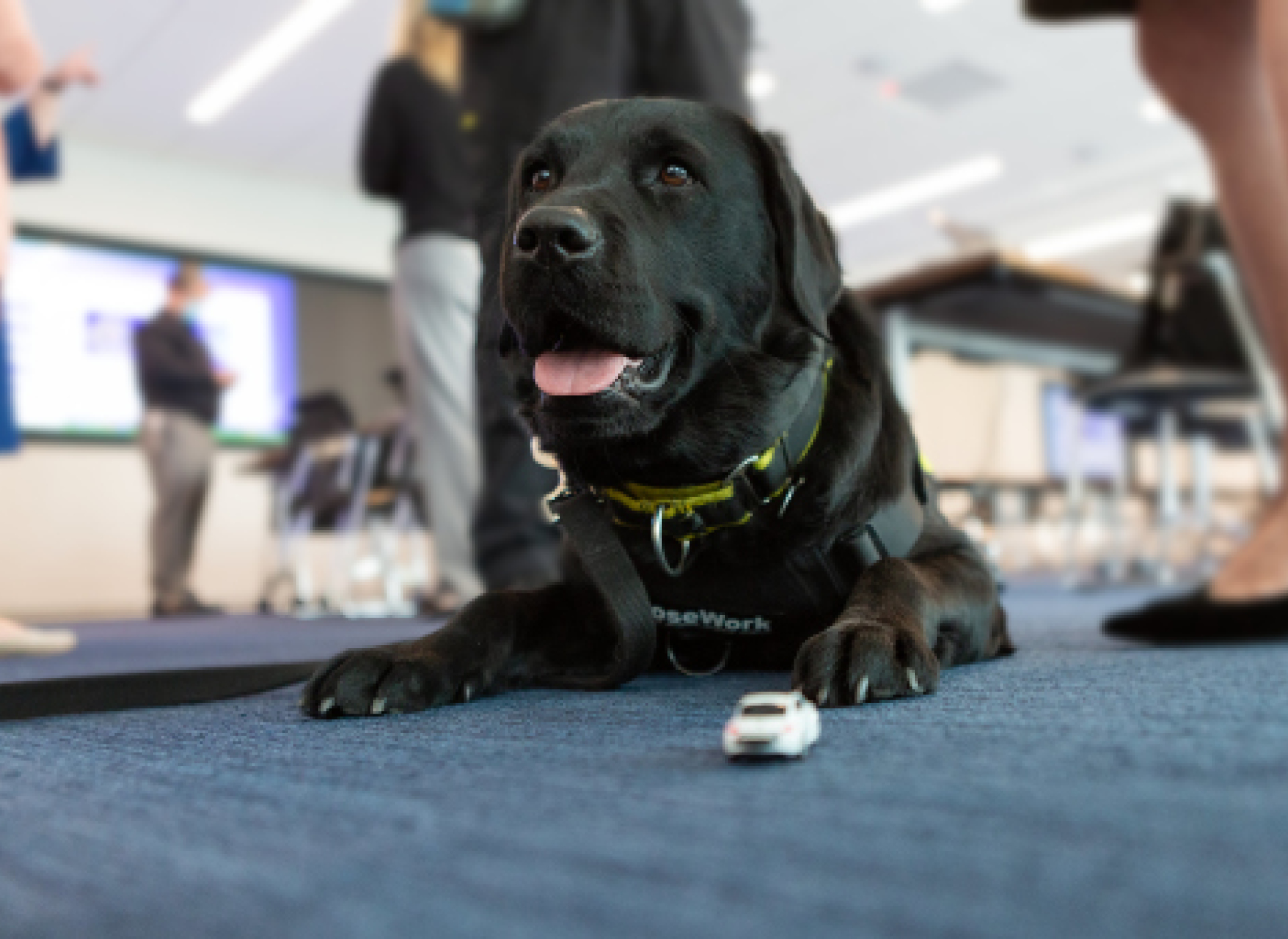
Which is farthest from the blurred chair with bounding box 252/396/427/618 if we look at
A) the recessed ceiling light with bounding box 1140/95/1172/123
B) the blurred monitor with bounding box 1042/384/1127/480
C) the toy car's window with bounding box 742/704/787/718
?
the recessed ceiling light with bounding box 1140/95/1172/123

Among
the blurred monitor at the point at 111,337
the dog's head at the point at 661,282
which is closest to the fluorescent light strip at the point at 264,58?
the blurred monitor at the point at 111,337

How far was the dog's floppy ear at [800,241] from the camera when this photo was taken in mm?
1098

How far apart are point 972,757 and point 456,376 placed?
2.54 metres

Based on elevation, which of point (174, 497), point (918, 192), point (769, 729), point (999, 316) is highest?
point (918, 192)

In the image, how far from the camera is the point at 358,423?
8484mm

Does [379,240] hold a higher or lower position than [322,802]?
higher

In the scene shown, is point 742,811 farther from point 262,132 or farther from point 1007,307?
point 262,132

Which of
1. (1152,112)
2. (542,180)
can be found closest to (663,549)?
(542,180)

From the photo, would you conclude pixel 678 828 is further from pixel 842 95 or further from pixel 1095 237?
pixel 1095 237

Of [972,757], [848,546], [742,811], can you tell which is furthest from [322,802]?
[848,546]

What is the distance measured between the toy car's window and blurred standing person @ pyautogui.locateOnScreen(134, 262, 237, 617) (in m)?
4.88

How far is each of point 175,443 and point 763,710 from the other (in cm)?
506

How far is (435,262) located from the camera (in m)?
2.92

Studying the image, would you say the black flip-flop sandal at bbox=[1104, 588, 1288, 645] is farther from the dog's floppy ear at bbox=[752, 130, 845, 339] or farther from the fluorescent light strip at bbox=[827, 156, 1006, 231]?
the fluorescent light strip at bbox=[827, 156, 1006, 231]
